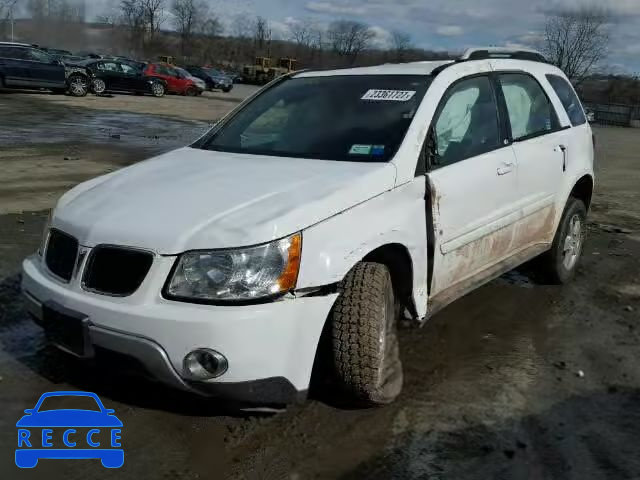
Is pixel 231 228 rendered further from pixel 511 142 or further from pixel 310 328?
pixel 511 142

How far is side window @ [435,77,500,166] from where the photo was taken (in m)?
3.90

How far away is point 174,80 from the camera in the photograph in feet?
A: 110

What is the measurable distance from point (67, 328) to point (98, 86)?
87.3ft

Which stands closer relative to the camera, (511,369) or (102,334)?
(102,334)

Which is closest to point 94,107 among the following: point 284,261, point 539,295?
point 539,295

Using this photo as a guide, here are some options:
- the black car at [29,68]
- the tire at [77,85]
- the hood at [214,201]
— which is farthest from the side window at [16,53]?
the hood at [214,201]

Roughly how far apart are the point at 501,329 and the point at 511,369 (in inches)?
26.0

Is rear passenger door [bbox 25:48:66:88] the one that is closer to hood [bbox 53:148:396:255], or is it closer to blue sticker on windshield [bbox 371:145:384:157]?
hood [bbox 53:148:396:255]

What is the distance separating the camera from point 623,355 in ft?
13.8

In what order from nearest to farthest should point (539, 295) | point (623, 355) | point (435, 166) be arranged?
point (435, 166), point (623, 355), point (539, 295)

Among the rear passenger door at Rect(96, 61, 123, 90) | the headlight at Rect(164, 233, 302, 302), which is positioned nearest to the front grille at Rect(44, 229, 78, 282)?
the headlight at Rect(164, 233, 302, 302)

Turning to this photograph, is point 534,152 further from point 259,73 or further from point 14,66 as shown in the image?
point 259,73

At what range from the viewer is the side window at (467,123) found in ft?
12.8

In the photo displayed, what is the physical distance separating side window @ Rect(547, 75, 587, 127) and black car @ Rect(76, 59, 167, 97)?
24035 millimetres
